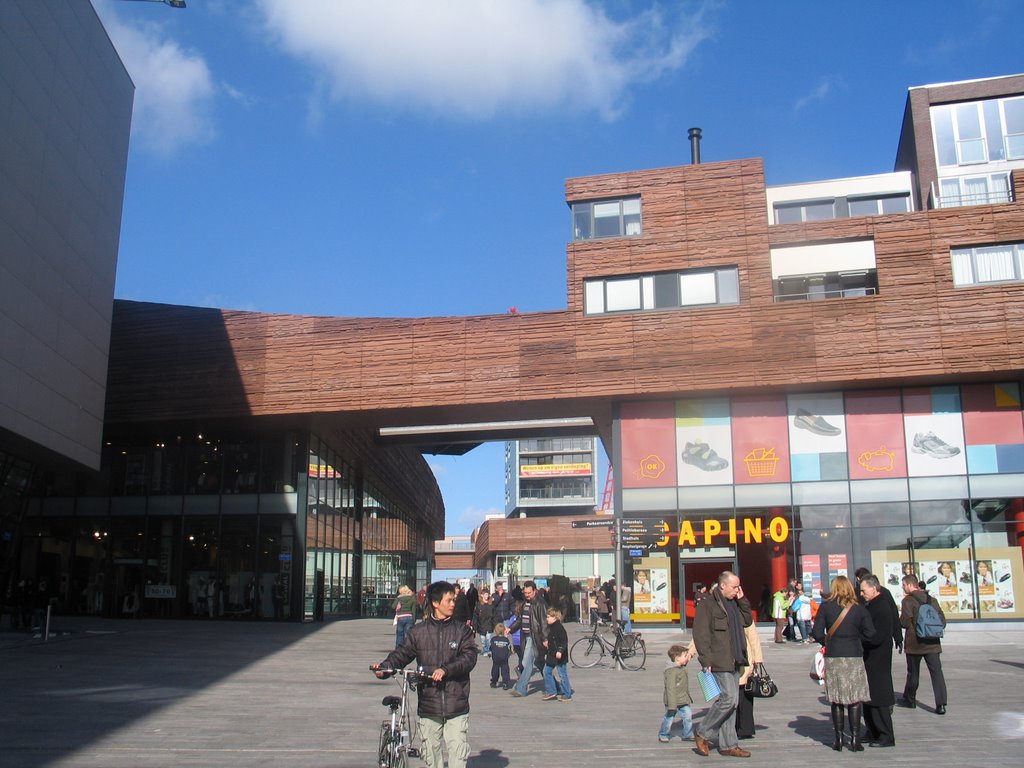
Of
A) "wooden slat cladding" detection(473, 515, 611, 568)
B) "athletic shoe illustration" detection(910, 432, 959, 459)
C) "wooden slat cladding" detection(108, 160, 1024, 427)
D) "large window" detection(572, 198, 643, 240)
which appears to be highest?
"large window" detection(572, 198, 643, 240)

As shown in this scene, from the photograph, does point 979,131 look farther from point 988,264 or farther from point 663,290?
point 663,290

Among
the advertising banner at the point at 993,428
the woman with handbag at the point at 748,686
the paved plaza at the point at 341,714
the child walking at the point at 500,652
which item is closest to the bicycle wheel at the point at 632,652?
the paved plaza at the point at 341,714

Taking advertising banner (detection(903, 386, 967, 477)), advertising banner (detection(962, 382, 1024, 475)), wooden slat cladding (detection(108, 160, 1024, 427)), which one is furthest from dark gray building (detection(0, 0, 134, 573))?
advertising banner (detection(962, 382, 1024, 475))

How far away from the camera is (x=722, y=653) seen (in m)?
9.91

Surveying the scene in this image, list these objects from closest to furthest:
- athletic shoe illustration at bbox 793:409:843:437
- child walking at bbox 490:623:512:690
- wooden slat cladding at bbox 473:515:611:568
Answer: child walking at bbox 490:623:512:690, athletic shoe illustration at bbox 793:409:843:437, wooden slat cladding at bbox 473:515:611:568

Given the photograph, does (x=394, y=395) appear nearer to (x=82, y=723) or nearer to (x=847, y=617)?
(x=82, y=723)

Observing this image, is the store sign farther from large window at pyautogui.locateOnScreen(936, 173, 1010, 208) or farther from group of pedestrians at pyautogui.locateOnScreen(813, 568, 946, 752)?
group of pedestrians at pyautogui.locateOnScreen(813, 568, 946, 752)

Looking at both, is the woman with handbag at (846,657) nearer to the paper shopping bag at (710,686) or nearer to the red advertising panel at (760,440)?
the paper shopping bag at (710,686)

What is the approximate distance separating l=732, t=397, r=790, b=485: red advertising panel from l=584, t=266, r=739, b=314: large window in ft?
10.4

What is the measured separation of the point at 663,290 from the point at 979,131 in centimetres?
1771

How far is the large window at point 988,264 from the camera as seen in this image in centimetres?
2798

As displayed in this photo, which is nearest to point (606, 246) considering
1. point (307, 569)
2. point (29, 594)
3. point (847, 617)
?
point (307, 569)

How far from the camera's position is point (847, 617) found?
1012 centimetres

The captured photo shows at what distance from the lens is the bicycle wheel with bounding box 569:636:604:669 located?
2008cm
